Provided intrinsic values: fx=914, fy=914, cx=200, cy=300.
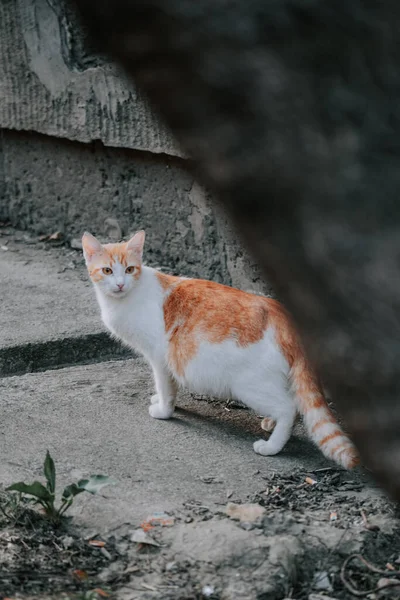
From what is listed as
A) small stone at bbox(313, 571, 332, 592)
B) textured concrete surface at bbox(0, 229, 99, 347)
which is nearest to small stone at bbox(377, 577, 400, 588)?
small stone at bbox(313, 571, 332, 592)

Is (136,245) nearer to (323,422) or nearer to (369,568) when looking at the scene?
(323,422)

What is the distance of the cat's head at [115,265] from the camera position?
4180 mm

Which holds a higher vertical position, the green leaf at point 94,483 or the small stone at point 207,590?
the green leaf at point 94,483

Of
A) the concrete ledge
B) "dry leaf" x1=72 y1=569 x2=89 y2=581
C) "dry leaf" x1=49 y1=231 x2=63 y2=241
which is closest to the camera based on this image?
"dry leaf" x1=72 y1=569 x2=89 y2=581

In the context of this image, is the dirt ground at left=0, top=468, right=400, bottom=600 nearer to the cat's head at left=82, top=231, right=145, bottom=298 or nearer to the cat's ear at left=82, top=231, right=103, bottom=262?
the cat's head at left=82, top=231, right=145, bottom=298

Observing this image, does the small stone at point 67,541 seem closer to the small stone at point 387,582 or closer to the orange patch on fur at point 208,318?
the small stone at point 387,582

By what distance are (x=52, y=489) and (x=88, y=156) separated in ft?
11.8

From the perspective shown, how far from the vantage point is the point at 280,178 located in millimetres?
1412

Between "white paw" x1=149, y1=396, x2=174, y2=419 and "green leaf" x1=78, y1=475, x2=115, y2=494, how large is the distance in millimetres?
1153

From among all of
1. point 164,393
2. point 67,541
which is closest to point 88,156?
point 164,393

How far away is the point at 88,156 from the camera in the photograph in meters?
6.23

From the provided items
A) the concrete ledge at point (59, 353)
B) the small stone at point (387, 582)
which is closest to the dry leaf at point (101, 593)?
the small stone at point (387, 582)

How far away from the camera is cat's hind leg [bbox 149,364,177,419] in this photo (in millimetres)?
4129

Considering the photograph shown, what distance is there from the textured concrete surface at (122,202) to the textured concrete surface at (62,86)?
155 millimetres
